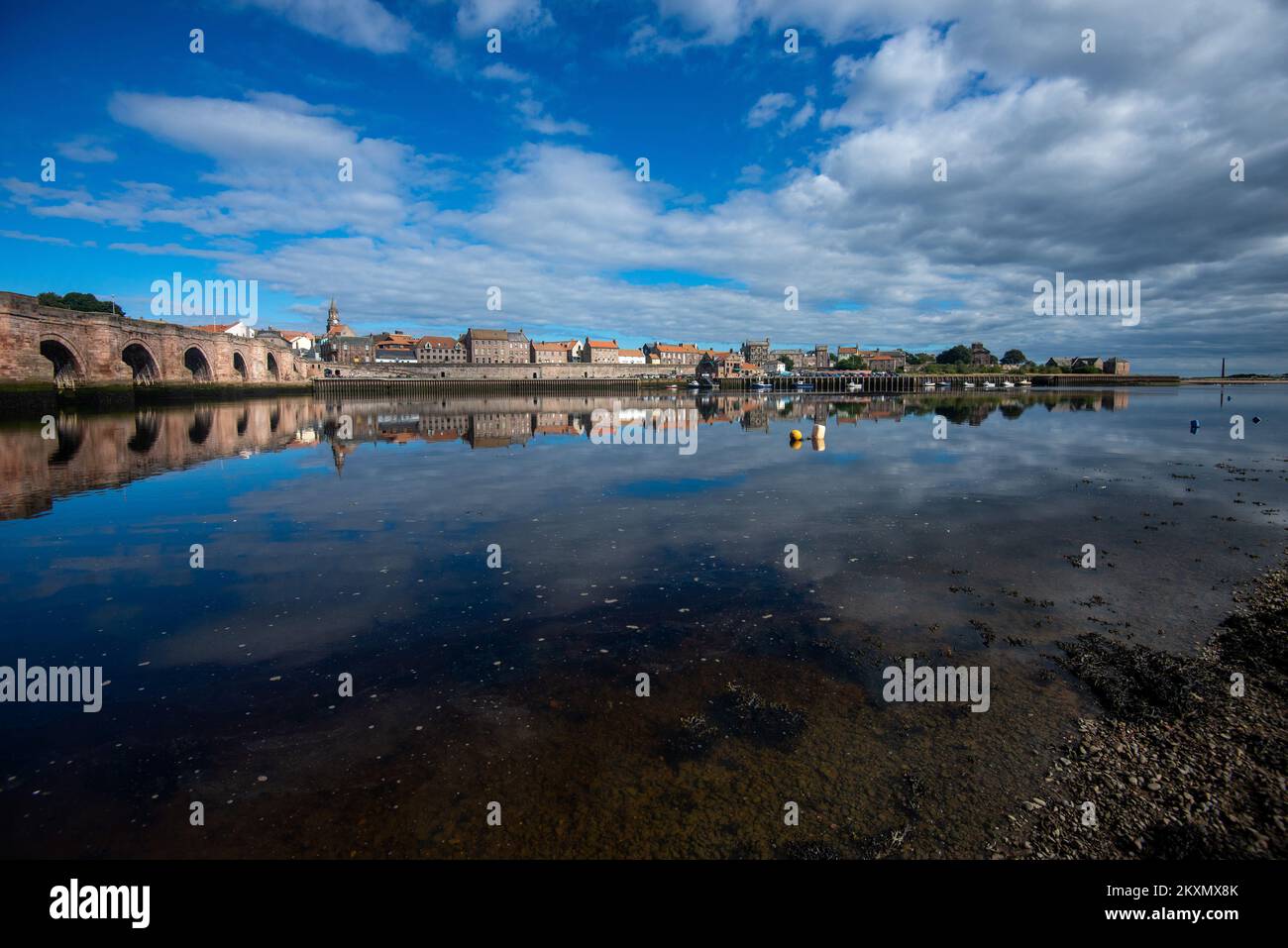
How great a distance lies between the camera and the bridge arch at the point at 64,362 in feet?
162

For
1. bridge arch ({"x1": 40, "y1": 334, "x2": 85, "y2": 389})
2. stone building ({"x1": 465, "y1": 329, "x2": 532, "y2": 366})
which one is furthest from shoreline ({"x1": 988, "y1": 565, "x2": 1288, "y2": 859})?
stone building ({"x1": 465, "y1": 329, "x2": 532, "y2": 366})

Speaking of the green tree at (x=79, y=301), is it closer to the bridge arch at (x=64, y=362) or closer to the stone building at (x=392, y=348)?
the stone building at (x=392, y=348)

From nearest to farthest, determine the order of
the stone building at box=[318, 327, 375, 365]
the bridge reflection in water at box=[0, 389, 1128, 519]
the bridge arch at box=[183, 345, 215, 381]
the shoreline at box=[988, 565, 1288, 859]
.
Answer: the shoreline at box=[988, 565, 1288, 859], the bridge reflection in water at box=[0, 389, 1128, 519], the bridge arch at box=[183, 345, 215, 381], the stone building at box=[318, 327, 375, 365]

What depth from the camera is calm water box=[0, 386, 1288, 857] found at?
16.7 ft

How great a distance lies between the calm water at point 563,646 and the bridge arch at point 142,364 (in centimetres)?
5518

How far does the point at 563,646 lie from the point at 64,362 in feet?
225

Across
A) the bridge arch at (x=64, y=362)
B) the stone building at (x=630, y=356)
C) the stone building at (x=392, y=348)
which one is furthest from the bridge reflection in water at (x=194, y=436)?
the stone building at (x=630, y=356)

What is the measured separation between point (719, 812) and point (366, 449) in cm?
3037

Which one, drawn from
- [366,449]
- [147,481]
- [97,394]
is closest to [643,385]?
[97,394]

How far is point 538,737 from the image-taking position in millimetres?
6180

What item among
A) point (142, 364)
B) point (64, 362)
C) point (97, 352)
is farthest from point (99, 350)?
point (142, 364)

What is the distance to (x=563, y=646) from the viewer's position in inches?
331

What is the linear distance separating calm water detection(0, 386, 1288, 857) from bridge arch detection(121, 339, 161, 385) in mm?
55182

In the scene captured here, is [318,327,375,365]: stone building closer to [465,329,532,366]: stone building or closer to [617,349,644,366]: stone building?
[465,329,532,366]: stone building
